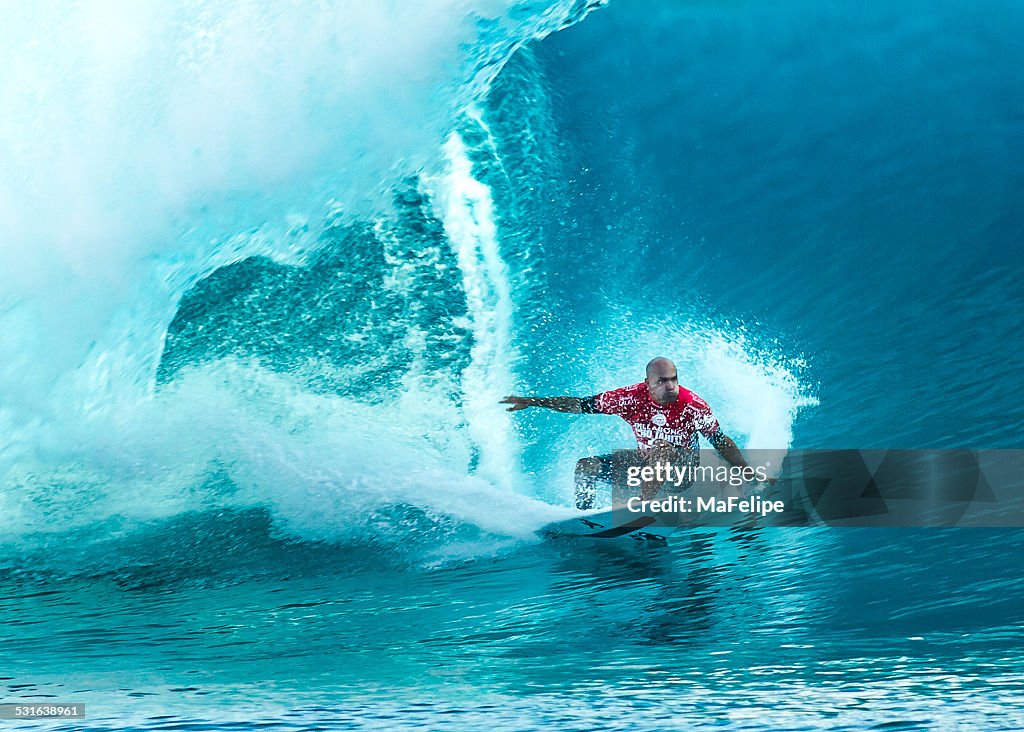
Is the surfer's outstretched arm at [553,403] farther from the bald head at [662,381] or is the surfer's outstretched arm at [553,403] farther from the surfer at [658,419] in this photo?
the bald head at [662,381]

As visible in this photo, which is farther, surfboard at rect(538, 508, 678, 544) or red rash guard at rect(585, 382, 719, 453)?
surfboard at rect(538, 508, 678, 544)

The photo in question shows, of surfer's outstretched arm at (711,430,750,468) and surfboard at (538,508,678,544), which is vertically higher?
surfer's outstretched arm at (711,430,750,468)

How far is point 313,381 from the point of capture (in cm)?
730

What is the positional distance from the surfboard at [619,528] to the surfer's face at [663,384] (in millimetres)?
786

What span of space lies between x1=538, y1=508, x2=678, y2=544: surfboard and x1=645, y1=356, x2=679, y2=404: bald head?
0.80m

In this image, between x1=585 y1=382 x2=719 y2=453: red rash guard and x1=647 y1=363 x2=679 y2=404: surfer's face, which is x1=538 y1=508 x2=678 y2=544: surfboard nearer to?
x1=585 y1=382 x2=719 y2=453: red rash guard

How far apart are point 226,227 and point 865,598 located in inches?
222

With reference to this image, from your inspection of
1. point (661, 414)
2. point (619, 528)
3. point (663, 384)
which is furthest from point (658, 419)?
point (619, 528)

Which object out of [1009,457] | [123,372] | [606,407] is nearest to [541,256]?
[606,407]

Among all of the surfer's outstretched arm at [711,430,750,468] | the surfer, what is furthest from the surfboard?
the surfer's outstretched arm at [711,430,750,468]

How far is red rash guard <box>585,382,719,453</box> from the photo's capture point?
17.5 feet

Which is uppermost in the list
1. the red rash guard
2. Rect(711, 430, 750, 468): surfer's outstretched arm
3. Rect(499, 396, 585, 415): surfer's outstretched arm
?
Rect(499, 396, 585, 415): surfer's outstretched arm

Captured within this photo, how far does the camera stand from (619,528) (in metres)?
5.56

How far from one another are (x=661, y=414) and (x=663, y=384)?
273 millimetres
